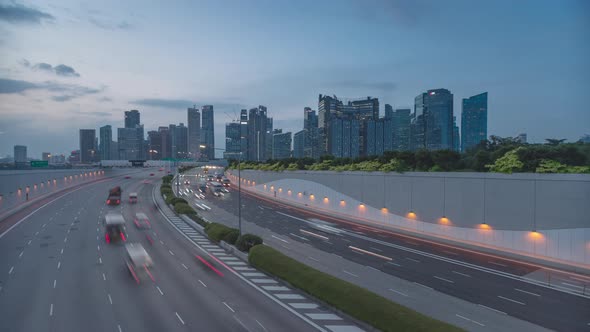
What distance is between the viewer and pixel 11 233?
142 ft

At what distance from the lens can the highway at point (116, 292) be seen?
60.1 ft

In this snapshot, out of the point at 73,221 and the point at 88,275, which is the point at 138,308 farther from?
the point at 73,221

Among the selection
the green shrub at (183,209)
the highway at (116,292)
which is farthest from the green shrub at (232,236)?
the green shrub at (183,209)

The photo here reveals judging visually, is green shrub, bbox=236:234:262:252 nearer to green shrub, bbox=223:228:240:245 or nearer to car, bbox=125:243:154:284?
green shrub, bbox=223:228:240:245

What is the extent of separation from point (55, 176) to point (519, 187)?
95176 millimetres

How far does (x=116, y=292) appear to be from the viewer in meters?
22.9

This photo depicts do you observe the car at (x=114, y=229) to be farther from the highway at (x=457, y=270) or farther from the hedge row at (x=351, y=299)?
the hedge row at (x=351, y=299)

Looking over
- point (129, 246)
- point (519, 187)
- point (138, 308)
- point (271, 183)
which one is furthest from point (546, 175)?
point (271, 183)

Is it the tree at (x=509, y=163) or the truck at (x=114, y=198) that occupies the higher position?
the tree at (x=509, y=163)

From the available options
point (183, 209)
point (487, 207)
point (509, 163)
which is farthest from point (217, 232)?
point (509, 163)

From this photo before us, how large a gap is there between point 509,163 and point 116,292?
1394 inches

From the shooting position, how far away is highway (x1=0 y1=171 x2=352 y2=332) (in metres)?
18.3

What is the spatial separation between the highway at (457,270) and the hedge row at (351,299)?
15.7 ft

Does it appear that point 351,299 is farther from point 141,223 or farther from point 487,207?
point 141,223
